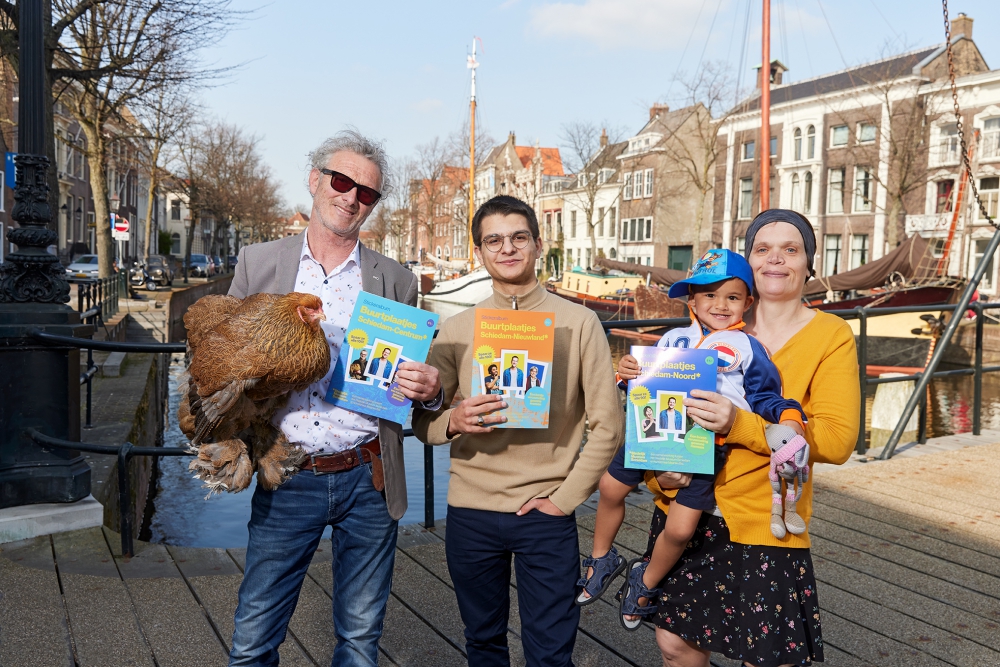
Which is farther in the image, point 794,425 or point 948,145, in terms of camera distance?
point 948,145

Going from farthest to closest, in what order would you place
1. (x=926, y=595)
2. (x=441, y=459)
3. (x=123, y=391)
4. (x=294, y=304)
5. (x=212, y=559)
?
(x=441, y=459)
(x=123, y=391)
(x=212, y=559)
(x=926, y=595)
(x=294, y=304)

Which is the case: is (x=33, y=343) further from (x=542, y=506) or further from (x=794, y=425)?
(x=794, y=425)

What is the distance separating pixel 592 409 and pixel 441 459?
805 cm

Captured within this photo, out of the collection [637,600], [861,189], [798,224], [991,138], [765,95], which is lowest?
[637,600]

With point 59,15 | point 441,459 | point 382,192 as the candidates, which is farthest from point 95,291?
point 382,192

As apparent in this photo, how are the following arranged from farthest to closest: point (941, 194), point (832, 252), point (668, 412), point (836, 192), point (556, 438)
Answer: point (832, 252), point (836, 192), point (941, 194), point (556, 438), point (668, 412)

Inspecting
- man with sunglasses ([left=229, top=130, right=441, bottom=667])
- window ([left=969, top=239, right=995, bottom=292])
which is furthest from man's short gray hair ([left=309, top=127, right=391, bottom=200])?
window ([left=969, top=239, right=995, bottom=292])

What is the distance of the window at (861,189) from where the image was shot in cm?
3041

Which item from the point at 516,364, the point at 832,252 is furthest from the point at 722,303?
the point at 832,252

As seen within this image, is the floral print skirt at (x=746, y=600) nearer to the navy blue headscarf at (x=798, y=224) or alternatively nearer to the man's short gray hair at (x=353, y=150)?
the navy blue headscarf at (x=798, y=224)

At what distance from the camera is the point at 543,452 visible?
2.24 metres

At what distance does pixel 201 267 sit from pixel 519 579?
49.4 meters

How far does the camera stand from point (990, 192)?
2539cm

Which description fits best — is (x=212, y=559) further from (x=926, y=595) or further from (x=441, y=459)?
(x=441, y=459)
